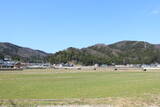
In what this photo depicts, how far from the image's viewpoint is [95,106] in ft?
44.1

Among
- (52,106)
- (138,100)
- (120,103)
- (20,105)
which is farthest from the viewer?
(138,100)

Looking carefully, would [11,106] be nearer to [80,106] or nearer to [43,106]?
[43,106]

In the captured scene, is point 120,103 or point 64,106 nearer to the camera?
point 64,106

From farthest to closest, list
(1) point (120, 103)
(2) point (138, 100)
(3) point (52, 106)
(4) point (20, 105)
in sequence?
(2) point (138, 100), (1) point (120, 103), (4) point (20, 105), (3) point (52, 106)

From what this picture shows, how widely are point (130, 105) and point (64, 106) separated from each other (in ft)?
11.1

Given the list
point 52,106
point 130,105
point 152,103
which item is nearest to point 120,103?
point 130,105

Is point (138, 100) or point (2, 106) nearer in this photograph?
point (2, 106)

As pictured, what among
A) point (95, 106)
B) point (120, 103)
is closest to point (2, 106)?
point (95, 106)

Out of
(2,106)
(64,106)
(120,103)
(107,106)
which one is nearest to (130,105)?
(120,103)

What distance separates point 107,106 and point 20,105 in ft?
12.7

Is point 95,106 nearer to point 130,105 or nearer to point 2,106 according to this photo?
point 130,105

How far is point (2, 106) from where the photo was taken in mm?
13461

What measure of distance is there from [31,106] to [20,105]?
80cm

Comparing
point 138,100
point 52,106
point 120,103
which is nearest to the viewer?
point 52,106
